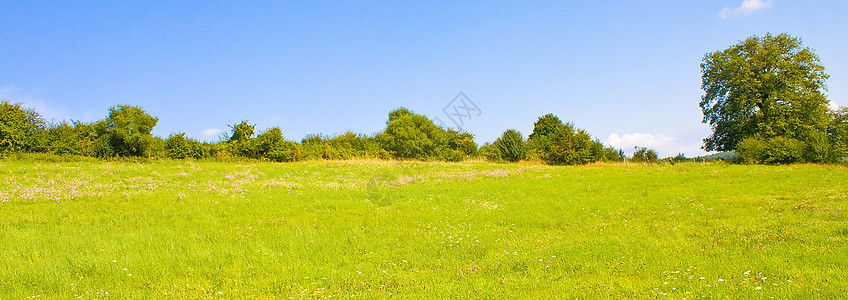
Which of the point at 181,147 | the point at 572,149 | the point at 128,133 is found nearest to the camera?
the point at 128,133

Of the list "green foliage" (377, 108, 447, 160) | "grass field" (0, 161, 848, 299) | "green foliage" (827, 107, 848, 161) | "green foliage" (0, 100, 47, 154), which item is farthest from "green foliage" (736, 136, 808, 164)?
"green foliage" (0, 100, 47, 154)

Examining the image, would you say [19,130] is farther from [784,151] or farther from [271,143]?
[784,151]

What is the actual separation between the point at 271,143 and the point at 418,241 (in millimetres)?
30797

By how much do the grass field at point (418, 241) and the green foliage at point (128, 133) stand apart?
517 inches

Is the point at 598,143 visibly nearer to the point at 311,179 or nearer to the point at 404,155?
the point at 404,155

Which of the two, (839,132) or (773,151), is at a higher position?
(839,132)

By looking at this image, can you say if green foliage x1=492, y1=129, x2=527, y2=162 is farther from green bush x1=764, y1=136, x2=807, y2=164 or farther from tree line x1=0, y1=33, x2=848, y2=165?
green bush x1=764, y1=136, x2=807, y2=164

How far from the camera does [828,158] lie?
41.1 metres

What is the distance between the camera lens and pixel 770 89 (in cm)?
4547

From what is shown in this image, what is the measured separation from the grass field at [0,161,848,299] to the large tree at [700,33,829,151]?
28635 millimetres

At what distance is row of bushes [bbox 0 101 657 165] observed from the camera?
3108 centimetres

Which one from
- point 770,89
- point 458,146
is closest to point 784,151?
point 770,89

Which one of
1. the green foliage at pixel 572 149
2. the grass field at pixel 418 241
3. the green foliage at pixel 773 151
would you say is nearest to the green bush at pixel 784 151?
the green foliage at pixel 773 151

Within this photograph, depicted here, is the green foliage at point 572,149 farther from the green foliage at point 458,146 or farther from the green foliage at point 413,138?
the green foliage at point 413,138
